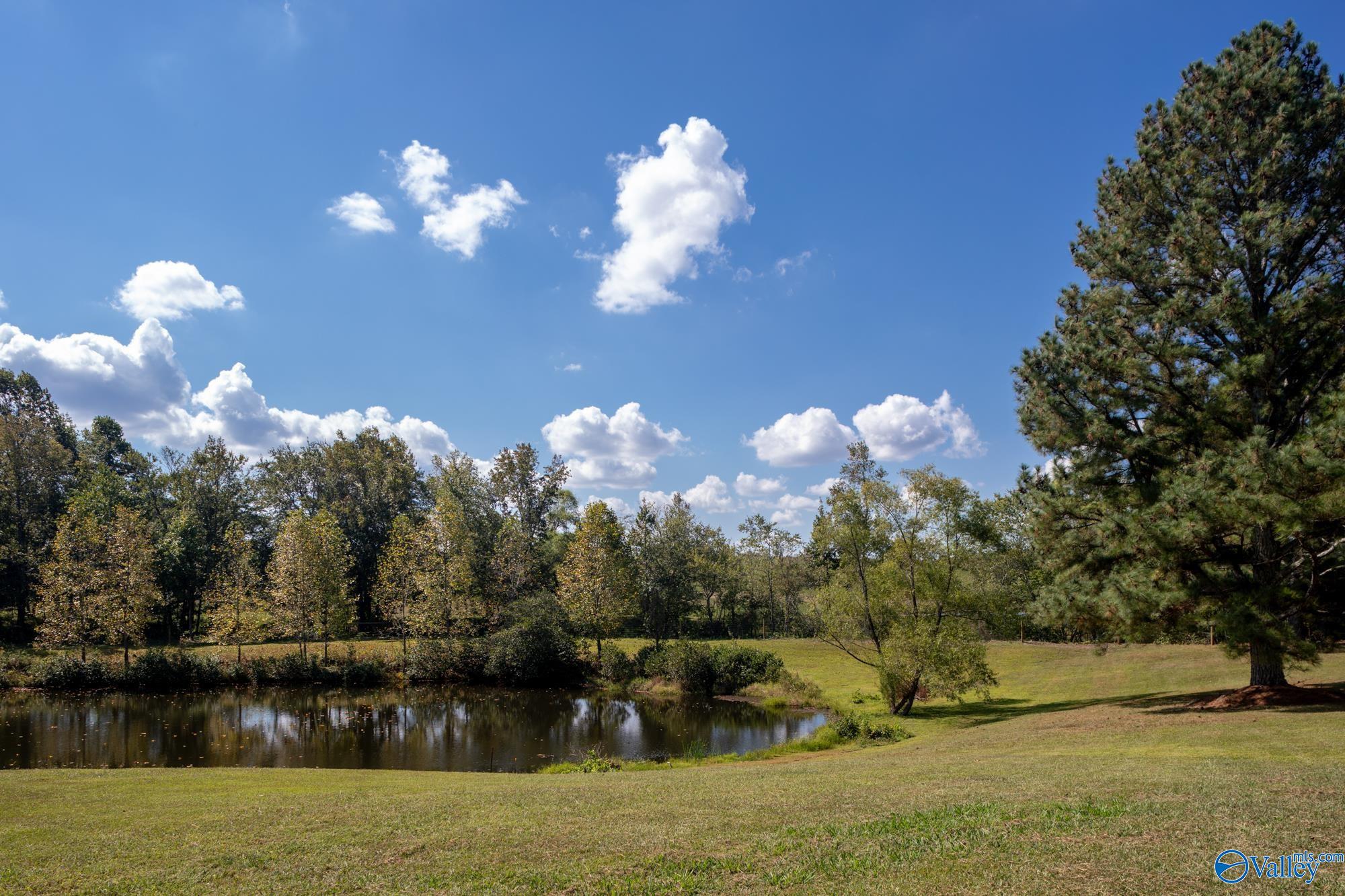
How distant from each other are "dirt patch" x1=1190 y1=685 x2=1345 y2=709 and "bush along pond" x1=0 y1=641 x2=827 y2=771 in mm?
13949

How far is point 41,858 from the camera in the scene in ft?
27.1

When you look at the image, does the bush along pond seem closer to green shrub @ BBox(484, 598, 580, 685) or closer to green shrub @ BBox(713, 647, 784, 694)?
green shrub @ BBox(713, 647, 784, 694)

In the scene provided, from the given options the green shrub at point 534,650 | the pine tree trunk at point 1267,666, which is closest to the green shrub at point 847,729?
the pine tree trunk at point 1267,666

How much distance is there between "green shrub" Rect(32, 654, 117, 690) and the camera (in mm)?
36031

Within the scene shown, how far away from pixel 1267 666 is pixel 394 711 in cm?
3586

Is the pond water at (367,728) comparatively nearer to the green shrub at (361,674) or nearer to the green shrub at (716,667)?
the green shrub at (716,667)

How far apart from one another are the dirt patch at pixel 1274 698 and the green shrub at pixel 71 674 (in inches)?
2017

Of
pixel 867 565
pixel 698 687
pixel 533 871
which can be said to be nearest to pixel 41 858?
pixel 533 871

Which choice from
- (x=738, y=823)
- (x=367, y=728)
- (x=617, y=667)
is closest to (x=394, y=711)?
(x=367, y=728)

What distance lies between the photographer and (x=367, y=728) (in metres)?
29.4

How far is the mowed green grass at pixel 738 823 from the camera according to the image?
22.1 feet

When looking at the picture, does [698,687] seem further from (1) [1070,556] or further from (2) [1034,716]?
(1) [1070,556]

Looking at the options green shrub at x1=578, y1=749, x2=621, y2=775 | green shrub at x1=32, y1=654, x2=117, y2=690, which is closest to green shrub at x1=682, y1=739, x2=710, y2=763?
green shrub at x1=578, y1=749, x2=621, y2=775

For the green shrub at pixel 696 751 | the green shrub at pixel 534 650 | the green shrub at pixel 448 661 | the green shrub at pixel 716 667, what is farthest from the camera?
the green shrub at pixel 448 661
